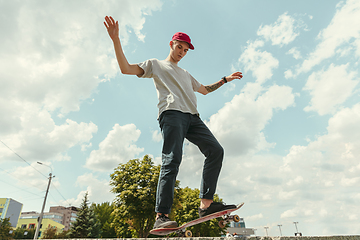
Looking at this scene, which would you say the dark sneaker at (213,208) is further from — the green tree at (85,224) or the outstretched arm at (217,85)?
the green tree at (85,224)

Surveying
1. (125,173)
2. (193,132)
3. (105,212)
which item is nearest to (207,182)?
(193,132)

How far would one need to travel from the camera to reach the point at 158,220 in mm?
2656

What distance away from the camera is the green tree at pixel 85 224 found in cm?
3681

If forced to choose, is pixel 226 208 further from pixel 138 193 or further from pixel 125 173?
pixel 125 173

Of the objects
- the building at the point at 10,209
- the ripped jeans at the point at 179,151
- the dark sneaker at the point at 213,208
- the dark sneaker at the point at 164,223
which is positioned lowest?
the dark sneaker at the point at 164,223

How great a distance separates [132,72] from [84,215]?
42217 millimetres

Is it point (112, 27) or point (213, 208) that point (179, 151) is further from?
point (112, 27)

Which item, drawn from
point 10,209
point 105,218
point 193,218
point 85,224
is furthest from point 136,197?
point 10,209

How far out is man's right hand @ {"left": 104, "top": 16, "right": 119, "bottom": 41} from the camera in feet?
9.52

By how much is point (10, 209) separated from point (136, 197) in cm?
8210

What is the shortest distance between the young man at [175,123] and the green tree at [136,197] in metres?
17.2

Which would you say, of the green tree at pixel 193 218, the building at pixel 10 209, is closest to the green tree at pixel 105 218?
the green tree at pixel 193 218

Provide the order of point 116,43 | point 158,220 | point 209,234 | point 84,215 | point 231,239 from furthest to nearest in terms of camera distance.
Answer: point 84,215 < point 209,234 < point 116,43 < point 158,220 < point 231,239

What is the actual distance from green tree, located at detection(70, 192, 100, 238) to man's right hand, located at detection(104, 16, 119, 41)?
41248 millimetres
